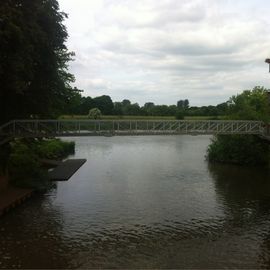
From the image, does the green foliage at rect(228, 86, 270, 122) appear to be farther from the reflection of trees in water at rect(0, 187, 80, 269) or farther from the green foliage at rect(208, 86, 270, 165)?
the reflection of trees in water at rect(0, 187, 80, 269)

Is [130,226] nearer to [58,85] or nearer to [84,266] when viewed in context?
[84,266]

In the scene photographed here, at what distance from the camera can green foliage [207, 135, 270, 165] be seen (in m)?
63.7

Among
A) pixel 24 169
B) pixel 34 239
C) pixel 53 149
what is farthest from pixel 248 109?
pixel 34 239

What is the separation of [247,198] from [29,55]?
2274cm

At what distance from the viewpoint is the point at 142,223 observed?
32.3m

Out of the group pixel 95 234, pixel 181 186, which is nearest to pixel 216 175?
pixel 181 186

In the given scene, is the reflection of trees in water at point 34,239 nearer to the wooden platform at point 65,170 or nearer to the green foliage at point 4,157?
the green foliage at point 4,157

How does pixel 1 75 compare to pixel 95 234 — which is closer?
pixel 95 234

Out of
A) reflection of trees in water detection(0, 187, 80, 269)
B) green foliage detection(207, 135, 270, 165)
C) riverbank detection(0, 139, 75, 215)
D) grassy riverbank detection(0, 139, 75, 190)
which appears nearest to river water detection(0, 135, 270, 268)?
reflection of trees in water detection(0, 187, 80, 269)

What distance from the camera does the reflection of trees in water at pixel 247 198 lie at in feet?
103

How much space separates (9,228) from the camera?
30547 millimetres

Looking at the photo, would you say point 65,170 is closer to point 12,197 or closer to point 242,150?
point 12,197

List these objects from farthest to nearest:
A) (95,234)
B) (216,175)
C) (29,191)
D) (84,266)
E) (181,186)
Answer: (216,175) < (181,186) < (29,191) < (95,234) < (84,266)

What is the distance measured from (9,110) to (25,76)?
8103mm
